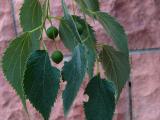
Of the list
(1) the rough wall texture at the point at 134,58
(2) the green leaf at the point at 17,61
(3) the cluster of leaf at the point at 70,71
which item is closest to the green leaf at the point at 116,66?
(3) the cluster of leaf at the point at 70,71

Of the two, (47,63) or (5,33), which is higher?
(47,63)

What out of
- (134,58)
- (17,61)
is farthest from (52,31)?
(134,58)

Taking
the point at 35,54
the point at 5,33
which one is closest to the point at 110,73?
the point at 35,54

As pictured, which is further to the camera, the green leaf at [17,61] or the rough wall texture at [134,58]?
the rough wall texture at [134,58]

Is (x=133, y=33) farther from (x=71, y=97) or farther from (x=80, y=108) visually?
(x=71, y=97)

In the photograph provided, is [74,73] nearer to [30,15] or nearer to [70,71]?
[70,71]

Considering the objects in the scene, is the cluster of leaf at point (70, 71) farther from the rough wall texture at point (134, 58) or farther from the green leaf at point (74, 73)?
the rough wall texture at point (134, 58)
